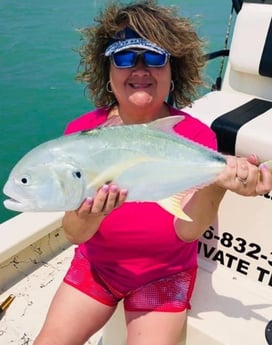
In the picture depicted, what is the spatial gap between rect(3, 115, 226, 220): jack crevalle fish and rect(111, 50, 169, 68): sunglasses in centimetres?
34

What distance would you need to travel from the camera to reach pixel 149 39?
1404 mm

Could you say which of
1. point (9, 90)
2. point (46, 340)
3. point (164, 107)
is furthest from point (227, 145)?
point (9, 90)

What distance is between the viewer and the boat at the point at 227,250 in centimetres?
159

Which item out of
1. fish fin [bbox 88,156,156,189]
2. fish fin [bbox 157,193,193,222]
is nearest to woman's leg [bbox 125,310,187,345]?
fish fin [bbox 157,193,193,222]

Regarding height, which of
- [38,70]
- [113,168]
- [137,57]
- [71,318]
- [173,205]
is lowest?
[38,70]

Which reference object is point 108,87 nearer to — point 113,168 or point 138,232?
point 138,232

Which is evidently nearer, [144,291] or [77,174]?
[77,174]

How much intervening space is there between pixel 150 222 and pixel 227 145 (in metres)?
0.47

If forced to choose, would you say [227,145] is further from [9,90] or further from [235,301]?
[9,90]

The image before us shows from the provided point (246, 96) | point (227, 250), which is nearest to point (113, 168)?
point (227, 250)

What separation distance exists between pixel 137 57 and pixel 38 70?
6789mm

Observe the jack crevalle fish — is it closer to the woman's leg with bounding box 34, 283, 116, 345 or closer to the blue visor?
the blue visor

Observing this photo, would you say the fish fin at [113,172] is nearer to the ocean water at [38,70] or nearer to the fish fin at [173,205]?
the fish fin at [173,205]

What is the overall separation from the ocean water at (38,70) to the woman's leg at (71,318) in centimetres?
247
